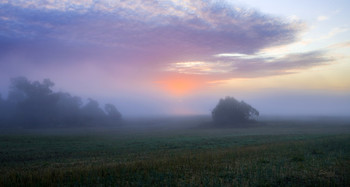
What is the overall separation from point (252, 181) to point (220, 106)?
77.2 metres

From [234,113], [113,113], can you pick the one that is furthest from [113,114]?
[234,113]

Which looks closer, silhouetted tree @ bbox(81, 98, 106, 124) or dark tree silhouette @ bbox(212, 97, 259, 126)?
dark tree silhouette @ bbox(212, 97, 259, 126)

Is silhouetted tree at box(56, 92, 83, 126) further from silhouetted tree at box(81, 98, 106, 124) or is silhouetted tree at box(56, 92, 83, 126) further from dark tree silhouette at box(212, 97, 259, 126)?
dark tree silhouette at box(212, 97, 259, 126)

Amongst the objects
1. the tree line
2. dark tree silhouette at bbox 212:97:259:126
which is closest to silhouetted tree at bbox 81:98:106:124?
the tree line

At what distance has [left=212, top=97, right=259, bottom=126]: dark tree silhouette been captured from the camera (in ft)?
267

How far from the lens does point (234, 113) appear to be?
81812 mm

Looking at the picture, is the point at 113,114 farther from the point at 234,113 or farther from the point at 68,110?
the point at 234,113

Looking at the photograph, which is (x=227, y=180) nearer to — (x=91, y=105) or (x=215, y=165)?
(x=215, y=165)

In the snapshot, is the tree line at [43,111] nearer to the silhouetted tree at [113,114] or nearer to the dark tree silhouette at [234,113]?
the silhouetted tree at [113,114]

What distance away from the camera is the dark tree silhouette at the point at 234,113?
8125 cm

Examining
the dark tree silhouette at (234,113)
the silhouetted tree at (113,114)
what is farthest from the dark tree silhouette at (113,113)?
the dark tree silhouette at (234,113)

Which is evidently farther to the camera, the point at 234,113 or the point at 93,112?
the point at 93,112

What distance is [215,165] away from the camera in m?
12.4

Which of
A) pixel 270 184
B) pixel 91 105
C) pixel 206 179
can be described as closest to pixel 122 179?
pixel 206 179
